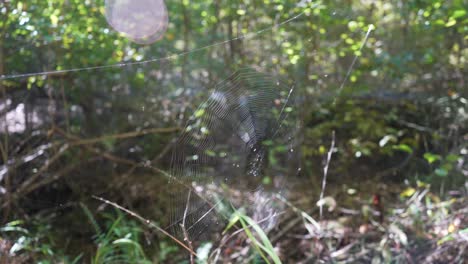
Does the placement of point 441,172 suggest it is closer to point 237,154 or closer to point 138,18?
point 237,154

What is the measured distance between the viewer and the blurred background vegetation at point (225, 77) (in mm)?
3697

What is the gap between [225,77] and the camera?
4.55m

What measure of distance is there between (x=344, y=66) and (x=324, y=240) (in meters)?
1.83

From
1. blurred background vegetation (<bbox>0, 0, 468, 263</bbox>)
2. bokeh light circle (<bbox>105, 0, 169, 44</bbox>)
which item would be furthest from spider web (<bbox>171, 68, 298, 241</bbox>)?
bokeh light circle (<bbox>105, 0, 169, 44</bbox>)

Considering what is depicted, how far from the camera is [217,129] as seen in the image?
404 centimetres

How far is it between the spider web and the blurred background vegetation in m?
0.47

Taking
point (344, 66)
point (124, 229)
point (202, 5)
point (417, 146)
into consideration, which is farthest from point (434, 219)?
point (202, 5)

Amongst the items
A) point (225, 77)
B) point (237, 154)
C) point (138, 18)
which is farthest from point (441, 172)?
point (138, 18)

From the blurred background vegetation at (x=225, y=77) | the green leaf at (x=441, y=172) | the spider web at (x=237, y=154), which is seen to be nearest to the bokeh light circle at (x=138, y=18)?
the blurred background vegetation at (x=225, y=77)

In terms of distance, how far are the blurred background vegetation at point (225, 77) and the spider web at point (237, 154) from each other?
47 cm

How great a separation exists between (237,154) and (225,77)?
133cm

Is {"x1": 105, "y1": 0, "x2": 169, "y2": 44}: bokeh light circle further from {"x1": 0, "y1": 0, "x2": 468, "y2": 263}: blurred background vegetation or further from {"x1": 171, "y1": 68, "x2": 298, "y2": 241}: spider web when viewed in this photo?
{"x1": 171, "y1": 68, "x2": 298, "y2": 241}: spider web

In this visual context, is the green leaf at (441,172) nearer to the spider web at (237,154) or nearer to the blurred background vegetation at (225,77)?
the blurred background vegetation at (225,77)

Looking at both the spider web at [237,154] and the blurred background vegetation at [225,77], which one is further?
the blurred background vegetation at [225,77]
